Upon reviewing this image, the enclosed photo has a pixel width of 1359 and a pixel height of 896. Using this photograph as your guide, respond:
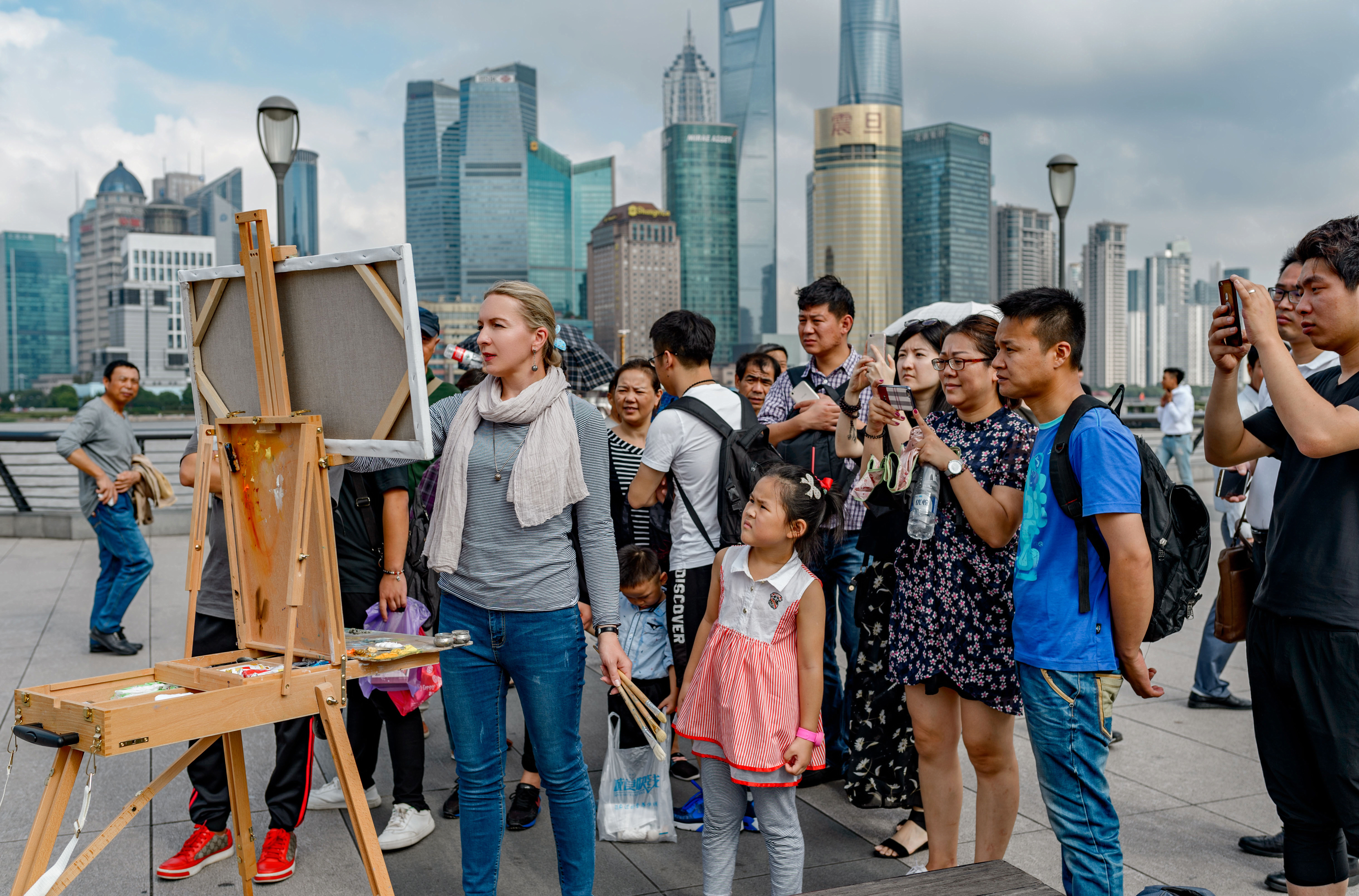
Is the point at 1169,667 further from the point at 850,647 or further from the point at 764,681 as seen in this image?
the point at 764,681

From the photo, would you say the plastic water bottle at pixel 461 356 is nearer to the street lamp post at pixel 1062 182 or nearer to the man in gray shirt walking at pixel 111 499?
the man in gray shirt walking at pixel 111 499

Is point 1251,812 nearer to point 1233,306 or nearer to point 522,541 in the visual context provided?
point 1233,306

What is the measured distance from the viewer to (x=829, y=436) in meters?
4.15

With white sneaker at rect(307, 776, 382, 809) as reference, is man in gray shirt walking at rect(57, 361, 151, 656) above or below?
above

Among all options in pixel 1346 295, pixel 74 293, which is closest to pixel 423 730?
pixel 1346 295

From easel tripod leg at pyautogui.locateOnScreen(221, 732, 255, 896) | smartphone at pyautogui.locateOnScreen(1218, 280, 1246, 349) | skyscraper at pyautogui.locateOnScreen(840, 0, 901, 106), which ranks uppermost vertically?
skyscraper at pyautogui.locateOnScreen(840, 0, 901, 106)

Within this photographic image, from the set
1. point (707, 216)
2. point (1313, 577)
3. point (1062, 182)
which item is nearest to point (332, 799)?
point (1313, 577)

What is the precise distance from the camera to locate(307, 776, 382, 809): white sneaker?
4184 mm

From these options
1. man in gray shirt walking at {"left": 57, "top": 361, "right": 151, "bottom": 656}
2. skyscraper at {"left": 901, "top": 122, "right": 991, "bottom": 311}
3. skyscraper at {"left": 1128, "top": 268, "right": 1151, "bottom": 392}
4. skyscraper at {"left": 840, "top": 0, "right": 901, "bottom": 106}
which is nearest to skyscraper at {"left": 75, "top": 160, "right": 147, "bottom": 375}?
skyscraper at {"left": 901, "top": 122, "right": 991, "bottom": 311}

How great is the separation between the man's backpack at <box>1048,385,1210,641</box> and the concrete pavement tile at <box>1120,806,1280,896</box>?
1306mm

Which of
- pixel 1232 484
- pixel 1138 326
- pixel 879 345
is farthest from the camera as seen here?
pixel 1138 326

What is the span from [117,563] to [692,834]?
A: 507cm

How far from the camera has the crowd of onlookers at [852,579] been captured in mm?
2461

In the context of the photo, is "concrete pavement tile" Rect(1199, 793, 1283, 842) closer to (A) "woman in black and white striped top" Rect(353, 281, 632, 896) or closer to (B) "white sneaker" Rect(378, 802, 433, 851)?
(A) "woman in black and white striped top" Rect(353, 281, 632, 896)
